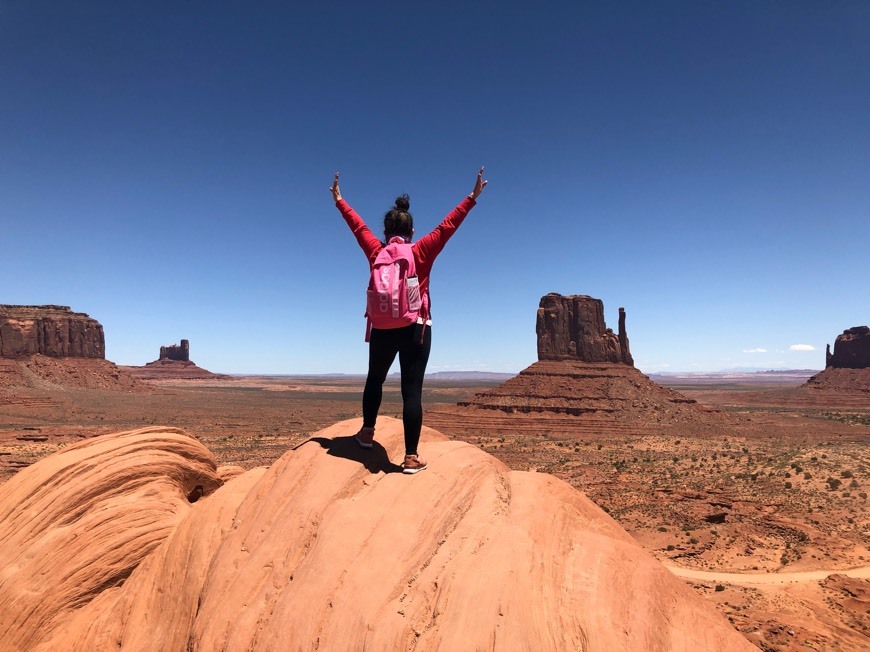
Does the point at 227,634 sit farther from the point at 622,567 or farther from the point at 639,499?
the point at 639,499

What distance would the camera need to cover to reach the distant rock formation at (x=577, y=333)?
3167 inches

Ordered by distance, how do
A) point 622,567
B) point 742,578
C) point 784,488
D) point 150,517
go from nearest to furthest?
point 622,567
point 150,517
point 742,578
point 784,488

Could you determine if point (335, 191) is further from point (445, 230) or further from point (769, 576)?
point (769, 576)

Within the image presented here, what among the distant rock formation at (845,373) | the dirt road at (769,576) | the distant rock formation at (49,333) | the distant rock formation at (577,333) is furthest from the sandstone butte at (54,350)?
the distant rock formation at (845,373)

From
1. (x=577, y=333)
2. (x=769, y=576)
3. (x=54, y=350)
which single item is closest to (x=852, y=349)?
(x=577, y=333)

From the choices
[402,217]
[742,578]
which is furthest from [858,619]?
[402,217]

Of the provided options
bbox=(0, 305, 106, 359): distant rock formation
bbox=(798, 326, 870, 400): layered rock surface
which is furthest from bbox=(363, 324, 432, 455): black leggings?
bbox=(0, 305, 106, 359): distant rock formation

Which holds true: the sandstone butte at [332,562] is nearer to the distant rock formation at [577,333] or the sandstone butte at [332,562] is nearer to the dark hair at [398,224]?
the dark hair at [398,224]

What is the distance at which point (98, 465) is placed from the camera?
4750mm

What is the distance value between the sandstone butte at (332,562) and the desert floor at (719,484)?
27.2ft

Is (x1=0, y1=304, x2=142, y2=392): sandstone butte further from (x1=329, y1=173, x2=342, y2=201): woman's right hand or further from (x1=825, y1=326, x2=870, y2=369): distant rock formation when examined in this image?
(x1=825, y1=326, x2=870, y2=369): distant rock formation

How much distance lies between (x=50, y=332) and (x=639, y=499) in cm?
12966

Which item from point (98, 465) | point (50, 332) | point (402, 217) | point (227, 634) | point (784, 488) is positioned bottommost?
point (784, 488)

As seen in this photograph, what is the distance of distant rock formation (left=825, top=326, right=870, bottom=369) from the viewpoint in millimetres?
113188
